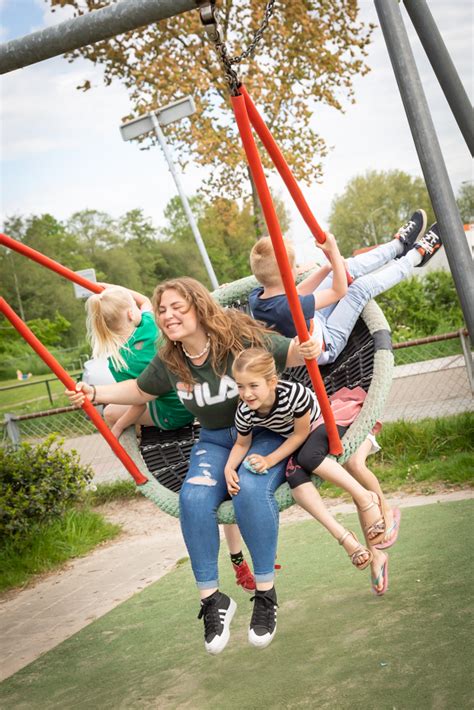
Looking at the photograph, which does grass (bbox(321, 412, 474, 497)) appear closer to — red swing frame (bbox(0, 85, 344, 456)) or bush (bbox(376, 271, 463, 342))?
red swing frame (bbox(0, 85, 344, 456))

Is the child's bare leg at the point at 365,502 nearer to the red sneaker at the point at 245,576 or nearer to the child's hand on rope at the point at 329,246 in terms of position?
the red sneaker at the point at 245,576

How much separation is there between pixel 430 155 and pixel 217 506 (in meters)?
1.20

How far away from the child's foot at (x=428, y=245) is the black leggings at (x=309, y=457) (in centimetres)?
112

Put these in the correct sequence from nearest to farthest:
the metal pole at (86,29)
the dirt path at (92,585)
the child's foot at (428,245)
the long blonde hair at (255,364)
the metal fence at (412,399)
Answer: the metal pole at (86,29) < the long blonde hair at (255,364) < the child's foot at (428,245) < the dirt path at (92,585) < the metal fence at (412,399)

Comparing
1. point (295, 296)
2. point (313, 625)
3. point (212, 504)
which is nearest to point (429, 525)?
point (313, 625)

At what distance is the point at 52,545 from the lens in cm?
552

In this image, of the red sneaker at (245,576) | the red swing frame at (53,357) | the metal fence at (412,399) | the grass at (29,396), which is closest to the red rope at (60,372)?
the red swing frame at (53,357)

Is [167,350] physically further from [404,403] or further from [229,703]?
[404,403]

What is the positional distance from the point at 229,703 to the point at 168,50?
25.9ft

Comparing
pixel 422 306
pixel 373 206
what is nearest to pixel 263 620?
pixel 422 306

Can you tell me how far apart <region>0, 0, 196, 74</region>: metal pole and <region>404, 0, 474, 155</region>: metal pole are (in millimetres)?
1096

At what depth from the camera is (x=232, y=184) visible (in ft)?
32.4

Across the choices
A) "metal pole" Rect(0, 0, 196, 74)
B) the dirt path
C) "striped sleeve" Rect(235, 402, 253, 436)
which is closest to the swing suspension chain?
"metal pole" Rect(0, 0, 196, 74)

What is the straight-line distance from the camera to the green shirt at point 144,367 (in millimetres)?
3082
